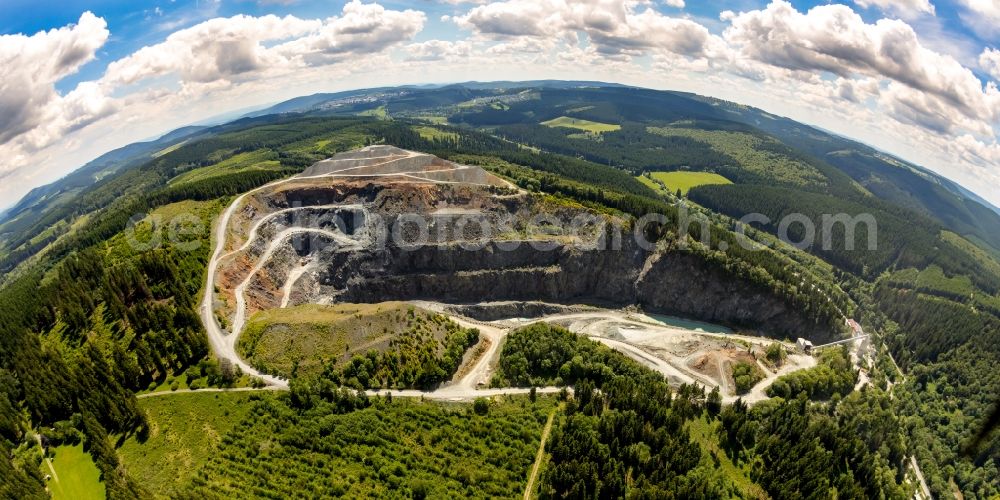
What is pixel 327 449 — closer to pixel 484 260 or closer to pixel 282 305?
pixel 282 305

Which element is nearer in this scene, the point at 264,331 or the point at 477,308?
the point at 264,331

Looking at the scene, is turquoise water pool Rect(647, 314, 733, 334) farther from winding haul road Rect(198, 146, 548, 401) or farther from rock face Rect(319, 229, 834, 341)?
winding haul road Rect(198, 146, 548, 401)

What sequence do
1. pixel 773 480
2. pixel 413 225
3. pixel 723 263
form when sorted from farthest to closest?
pixel 413 225 < pixel 723 263 < pixel 773 480

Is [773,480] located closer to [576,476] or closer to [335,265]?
[576,476]

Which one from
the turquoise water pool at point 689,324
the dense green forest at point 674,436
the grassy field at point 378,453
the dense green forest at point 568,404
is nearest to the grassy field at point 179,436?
the dense green forest at point 568,404

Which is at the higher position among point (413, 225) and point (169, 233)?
point (169, 233)

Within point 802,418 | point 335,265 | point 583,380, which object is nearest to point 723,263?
point 802,418

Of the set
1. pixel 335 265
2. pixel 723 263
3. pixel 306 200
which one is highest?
pixel 306 200

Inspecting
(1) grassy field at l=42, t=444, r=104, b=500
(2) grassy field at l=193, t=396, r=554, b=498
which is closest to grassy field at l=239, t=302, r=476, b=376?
(2) grassy field at l=193, t=396, r=554, b=498

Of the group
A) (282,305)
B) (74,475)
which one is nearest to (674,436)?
(74,475)
